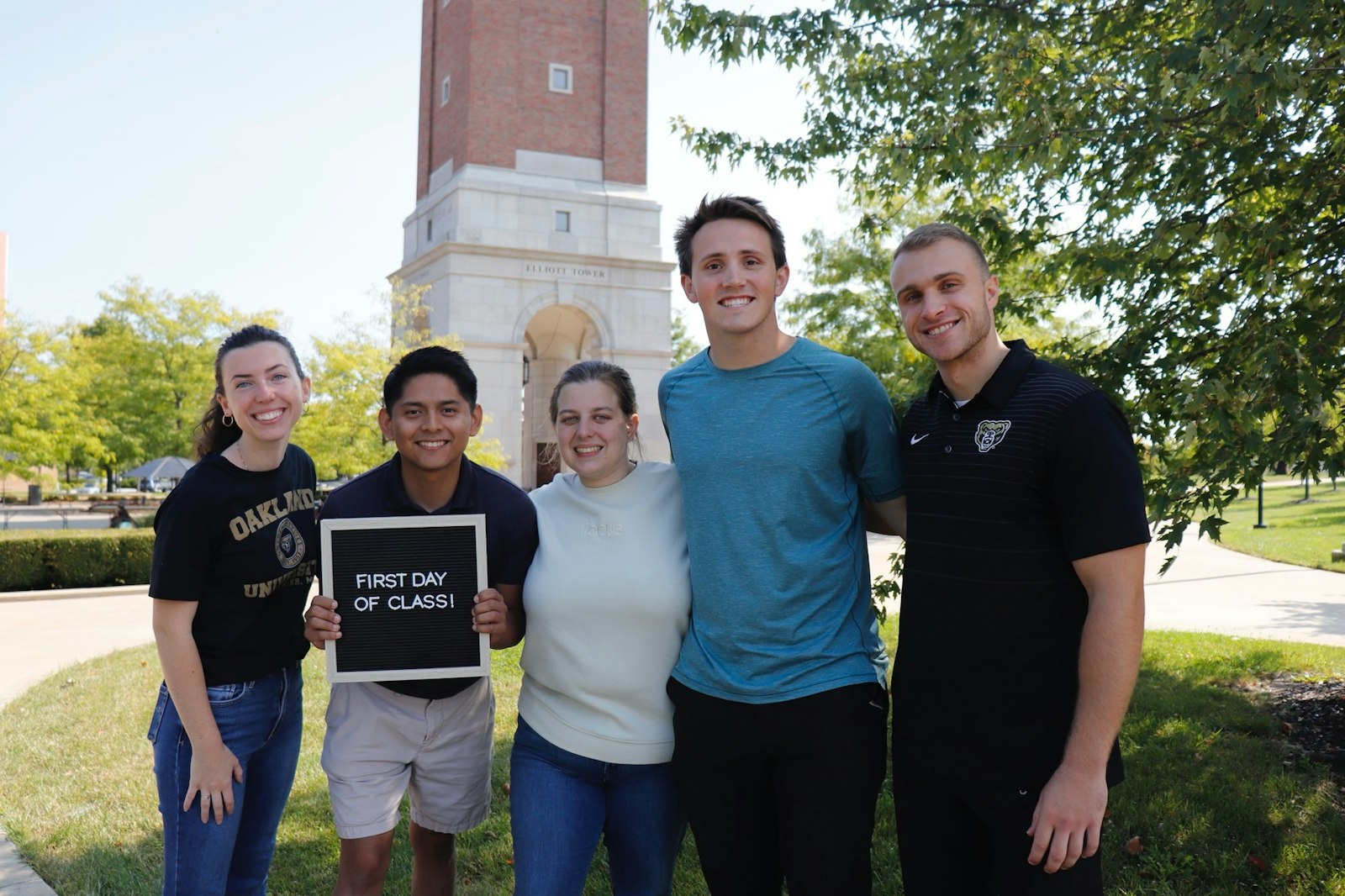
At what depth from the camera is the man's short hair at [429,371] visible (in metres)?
3.36

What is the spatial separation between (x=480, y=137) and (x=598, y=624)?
3178 centimetres

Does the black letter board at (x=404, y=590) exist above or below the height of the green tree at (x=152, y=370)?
below

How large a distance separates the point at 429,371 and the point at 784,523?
4.49ft

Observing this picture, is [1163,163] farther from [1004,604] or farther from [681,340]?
[681,340]

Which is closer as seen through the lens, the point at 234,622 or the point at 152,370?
the point at 234,622

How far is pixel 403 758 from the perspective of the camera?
3379 mm

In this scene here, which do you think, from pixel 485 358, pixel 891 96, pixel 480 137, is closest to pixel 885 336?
pixel 485 358

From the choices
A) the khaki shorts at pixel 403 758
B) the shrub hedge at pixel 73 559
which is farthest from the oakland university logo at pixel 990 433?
the shrub hedge at pixel 73 559

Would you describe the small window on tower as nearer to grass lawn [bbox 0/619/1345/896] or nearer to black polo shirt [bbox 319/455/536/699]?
grass lawn [bbox 0/619/1345/896]

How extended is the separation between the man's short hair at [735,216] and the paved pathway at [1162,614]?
736cm

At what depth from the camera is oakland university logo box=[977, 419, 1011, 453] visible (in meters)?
2.67

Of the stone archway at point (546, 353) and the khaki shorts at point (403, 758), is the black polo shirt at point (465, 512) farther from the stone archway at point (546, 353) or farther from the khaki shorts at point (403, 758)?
the stone archway at point (546, 353)

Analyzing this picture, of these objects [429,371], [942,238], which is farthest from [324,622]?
[942,238]

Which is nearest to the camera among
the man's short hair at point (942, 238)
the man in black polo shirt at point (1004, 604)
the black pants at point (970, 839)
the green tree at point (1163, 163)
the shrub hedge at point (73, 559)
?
the man in black polo shirt at point (1004, 604)
